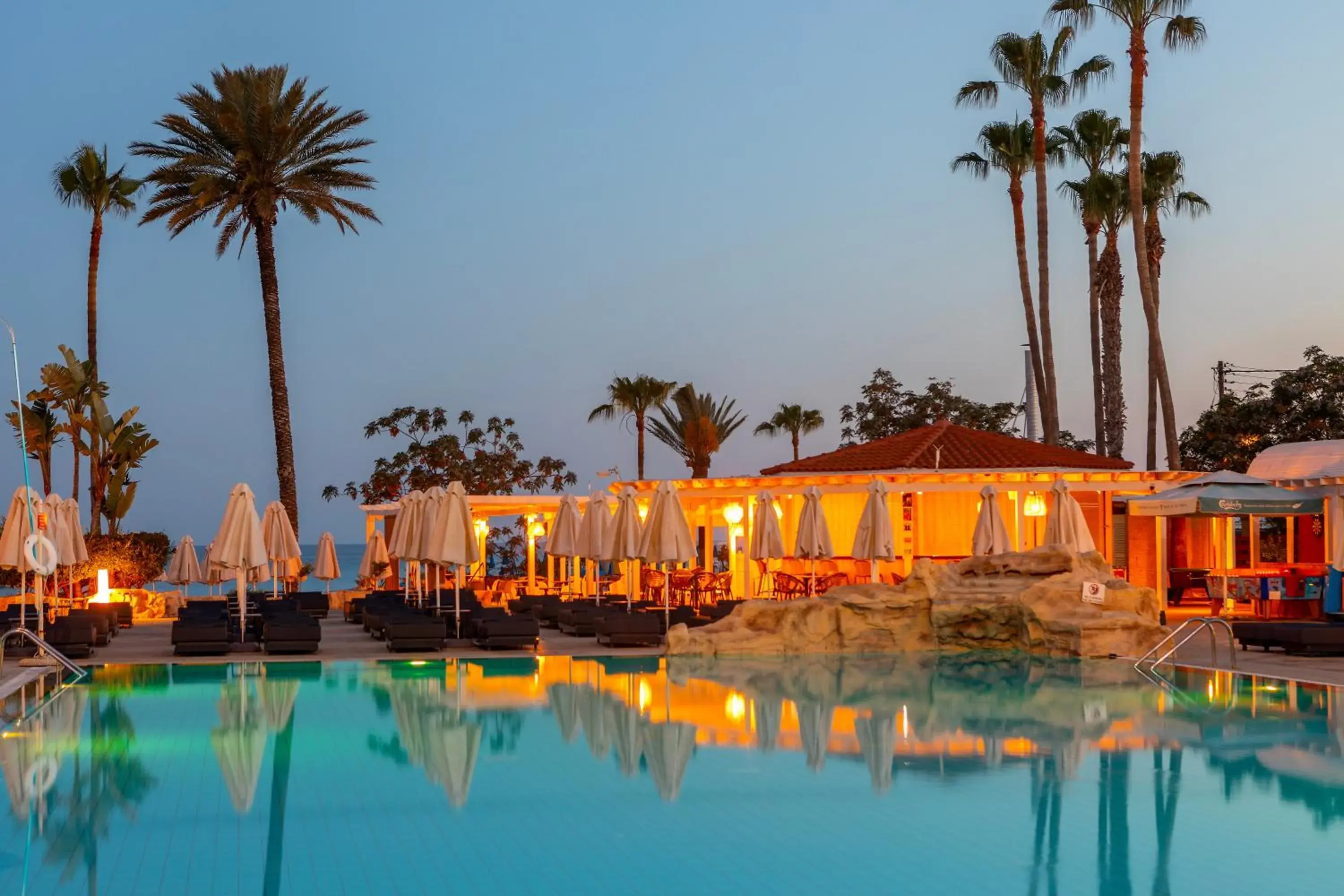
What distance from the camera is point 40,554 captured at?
685 inches

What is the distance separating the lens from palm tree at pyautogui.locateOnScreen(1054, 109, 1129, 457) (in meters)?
40.5

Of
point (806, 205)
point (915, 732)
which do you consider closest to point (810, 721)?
point (915, 732)

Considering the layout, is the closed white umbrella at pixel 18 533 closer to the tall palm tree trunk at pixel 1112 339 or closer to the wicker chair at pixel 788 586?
the wicker chair at pixel 788 586

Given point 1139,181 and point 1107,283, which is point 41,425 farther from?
point 1107,283

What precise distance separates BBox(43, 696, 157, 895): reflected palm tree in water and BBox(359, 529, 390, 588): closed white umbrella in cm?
1975

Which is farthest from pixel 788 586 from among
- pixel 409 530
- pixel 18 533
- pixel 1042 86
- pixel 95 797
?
pixel 1042 86

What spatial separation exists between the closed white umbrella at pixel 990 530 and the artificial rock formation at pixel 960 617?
2.94m

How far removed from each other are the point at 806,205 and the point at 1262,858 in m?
39.0

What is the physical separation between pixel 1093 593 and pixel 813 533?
641 centimetres

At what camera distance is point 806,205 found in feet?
150

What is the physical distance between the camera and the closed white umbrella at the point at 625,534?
917 inches

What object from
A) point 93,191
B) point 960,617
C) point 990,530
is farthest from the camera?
point 93,191

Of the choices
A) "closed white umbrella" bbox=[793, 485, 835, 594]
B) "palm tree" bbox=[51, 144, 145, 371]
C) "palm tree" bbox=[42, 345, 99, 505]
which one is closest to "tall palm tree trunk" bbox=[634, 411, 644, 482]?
"palm tree" bbox=[51, 144, 145, 371]

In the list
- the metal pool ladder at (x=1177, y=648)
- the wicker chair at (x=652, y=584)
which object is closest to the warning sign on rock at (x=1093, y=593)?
the metal pool ladder at (x=1177, y=648)
